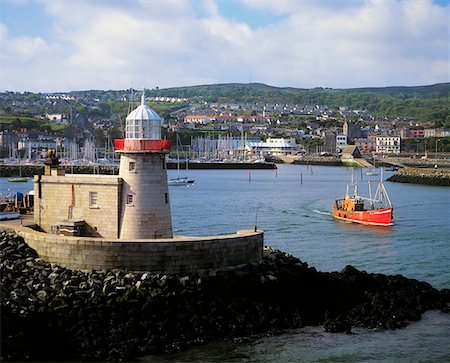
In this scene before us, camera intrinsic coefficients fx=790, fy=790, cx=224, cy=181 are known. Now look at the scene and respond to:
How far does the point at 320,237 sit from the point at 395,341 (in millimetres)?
16079

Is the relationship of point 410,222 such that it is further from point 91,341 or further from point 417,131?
point 417,131

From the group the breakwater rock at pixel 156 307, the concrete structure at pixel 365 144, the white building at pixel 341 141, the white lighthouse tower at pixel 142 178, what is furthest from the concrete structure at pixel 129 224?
the concrete structure at pixel 365 144

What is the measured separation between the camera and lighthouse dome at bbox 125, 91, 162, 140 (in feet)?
55.2

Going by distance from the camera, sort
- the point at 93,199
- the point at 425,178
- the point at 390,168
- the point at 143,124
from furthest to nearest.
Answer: the point at 390,168, the point at 425,178, the point at 93,199, the point at 143,124

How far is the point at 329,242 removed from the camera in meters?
29.9

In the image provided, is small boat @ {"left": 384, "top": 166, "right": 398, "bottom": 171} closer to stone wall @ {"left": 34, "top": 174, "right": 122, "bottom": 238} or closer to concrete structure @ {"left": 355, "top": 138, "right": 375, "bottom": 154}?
concrete structure @ {"left": 355, "top": 138, "right": 375, "bottom": 154}

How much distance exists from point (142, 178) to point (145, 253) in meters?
1.97

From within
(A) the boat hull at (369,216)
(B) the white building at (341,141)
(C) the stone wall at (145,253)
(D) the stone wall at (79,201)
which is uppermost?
(B) the white building at (341,141)

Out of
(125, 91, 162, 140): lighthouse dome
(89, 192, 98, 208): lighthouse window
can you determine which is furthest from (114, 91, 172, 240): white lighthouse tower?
(89, 192, 98, 208): lighthouse window

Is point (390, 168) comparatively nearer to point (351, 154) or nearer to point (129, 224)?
point (351, 154)

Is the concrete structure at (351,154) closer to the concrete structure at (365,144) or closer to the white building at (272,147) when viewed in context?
the white building at (272,147)

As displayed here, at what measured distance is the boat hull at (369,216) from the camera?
36.4 metres

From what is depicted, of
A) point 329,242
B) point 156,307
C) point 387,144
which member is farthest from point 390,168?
point 156,307

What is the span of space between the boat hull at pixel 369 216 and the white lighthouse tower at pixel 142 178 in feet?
69.6
